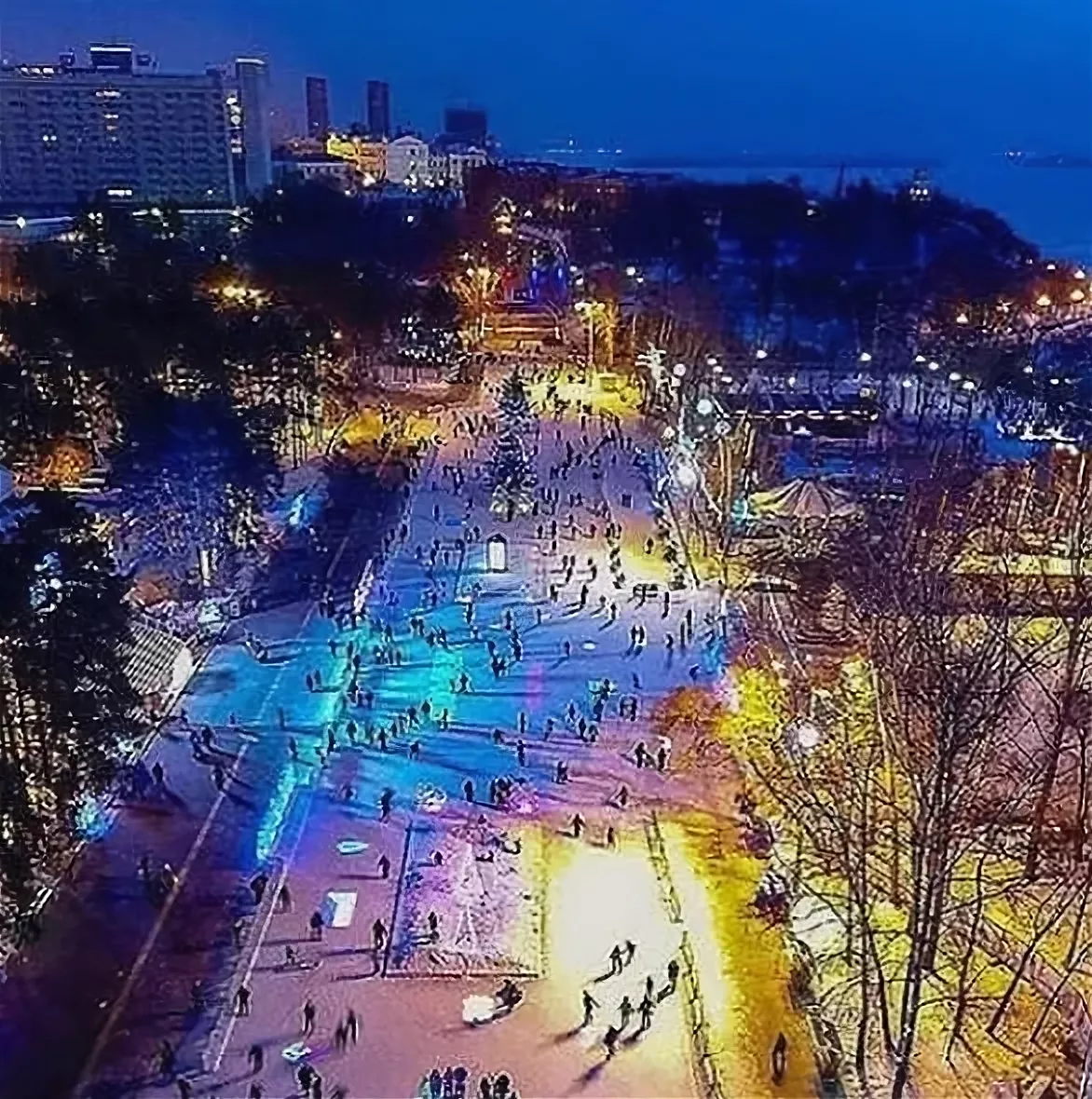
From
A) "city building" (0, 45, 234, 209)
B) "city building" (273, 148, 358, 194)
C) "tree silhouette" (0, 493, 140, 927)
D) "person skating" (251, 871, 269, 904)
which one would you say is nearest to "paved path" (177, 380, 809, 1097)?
"person skating" (251, 871, 269, 904)

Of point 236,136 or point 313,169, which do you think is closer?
point 236,136

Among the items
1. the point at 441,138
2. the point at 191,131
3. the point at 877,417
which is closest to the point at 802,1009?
the point at 877,417

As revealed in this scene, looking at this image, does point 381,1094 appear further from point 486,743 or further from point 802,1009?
point 486,743

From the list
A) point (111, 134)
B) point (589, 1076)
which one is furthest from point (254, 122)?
point (589, 1076)

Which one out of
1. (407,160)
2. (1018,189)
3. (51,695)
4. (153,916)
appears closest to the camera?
(153,916)

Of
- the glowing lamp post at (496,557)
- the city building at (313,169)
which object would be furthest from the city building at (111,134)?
the glowing lamp post at (496,557)

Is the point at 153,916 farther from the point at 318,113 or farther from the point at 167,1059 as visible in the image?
the point at 318,113
